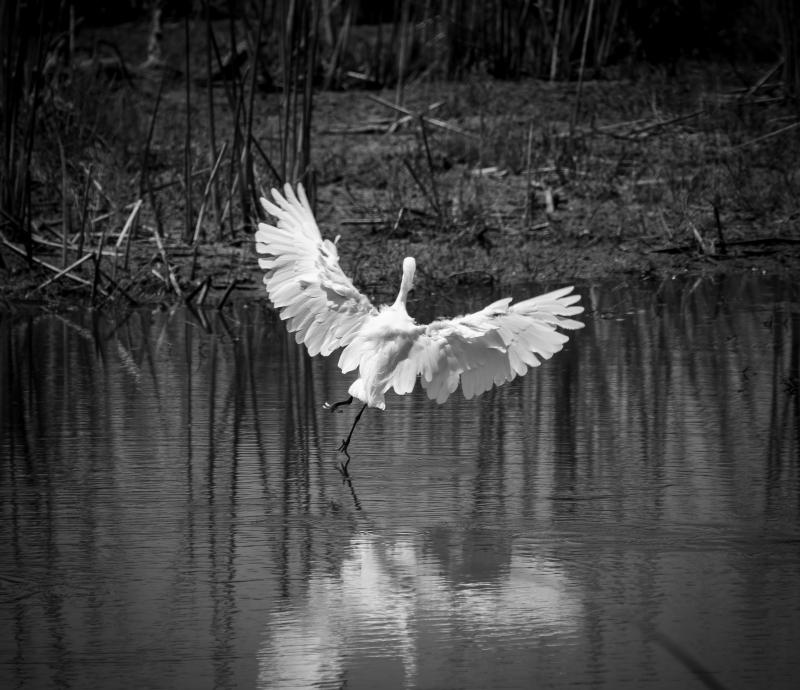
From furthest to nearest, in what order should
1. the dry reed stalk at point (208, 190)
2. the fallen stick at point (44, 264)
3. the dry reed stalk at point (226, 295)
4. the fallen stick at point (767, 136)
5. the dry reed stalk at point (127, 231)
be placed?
the fallen stick at point (767, 136), the dry reed stalk at point (208, 190), the dry reed stalk at point (127, 231), the fallen stick at point (44, 264), the dry reed stalk at point (226, 295)

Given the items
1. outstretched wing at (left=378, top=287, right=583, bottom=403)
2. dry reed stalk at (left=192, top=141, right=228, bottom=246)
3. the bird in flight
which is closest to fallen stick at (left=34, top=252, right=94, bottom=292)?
dry reed stalk at (left=192, top=141, right=228, bottom=246)

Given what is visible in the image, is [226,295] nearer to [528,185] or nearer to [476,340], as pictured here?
[528,185]

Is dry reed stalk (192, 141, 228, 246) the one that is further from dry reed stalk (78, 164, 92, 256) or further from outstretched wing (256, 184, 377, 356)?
outstretched wing (256, 184, 377, 356)

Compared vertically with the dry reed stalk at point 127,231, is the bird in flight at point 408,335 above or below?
below

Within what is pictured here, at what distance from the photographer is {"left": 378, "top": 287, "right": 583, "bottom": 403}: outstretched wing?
5746 mm

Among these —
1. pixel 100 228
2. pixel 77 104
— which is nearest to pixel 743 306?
pixel 100 228

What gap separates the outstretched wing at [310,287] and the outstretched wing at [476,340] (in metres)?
0.50

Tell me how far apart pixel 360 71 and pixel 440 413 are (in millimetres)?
10082

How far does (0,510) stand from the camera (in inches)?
210

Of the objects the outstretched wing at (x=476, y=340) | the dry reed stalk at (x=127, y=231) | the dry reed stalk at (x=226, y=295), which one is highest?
the dry reed stalk at (x=127, y=231)

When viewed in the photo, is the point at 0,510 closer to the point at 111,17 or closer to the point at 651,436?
the point at 651,436

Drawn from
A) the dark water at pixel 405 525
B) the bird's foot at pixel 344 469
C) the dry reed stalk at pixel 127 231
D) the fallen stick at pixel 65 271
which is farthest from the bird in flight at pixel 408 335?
the dry reed stalk at pixel 127 231

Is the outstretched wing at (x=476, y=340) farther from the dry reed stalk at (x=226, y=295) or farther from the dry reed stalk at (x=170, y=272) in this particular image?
the dry reed stalk at (x=170, y=272)

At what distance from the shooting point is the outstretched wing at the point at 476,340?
5746 millimetres
